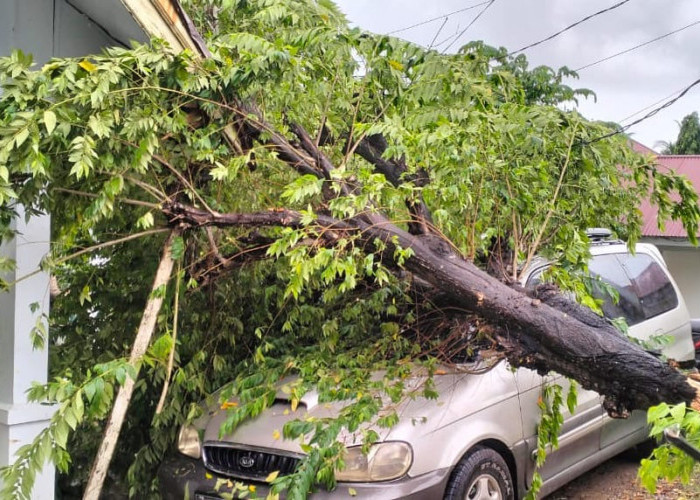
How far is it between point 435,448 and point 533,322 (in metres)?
0.87

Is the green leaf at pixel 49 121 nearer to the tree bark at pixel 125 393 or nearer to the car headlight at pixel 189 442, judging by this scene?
the tree bark at pixel 125 393

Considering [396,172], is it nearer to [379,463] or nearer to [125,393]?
[379,463]

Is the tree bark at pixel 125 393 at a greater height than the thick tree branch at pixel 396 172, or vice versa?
the thick tree branch at pixel 396 172

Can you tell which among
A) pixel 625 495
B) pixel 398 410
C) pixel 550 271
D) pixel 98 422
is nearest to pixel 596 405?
pixel 625 495

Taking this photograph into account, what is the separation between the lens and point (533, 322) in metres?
3.50

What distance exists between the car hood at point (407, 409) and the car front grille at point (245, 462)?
0.16ft

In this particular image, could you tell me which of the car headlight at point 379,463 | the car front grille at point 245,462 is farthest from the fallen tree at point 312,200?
the car headlight at point 379,463

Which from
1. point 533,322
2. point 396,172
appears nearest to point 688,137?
→ point 396,172

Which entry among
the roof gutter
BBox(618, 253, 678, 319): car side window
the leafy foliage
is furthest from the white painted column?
the leafy foliage

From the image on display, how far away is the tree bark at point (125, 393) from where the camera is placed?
330 cm

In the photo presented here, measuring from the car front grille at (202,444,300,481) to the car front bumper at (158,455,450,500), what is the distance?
5 centimetres

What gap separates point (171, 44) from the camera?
3.52 metres

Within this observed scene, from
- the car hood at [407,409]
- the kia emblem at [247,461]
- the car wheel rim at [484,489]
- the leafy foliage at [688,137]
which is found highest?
the leafy foliage at [688,137]

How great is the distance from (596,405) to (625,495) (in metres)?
0.87
